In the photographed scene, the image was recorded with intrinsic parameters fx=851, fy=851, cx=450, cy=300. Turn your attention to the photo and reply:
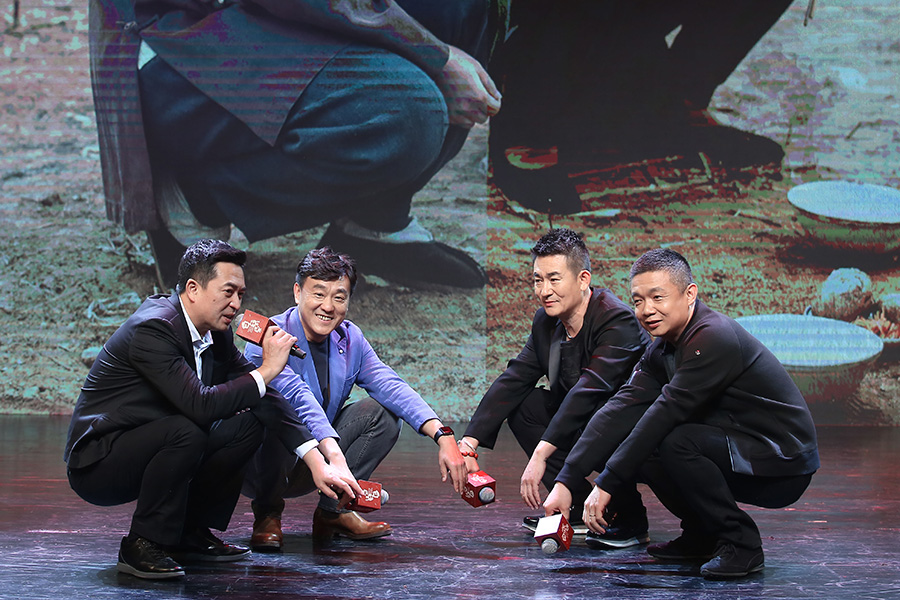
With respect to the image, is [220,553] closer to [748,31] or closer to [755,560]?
[755,560]

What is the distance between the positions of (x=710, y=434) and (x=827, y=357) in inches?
153

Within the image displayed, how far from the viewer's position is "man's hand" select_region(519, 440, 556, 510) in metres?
2.15

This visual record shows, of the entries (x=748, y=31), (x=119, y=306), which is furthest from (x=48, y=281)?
(x=748, y=31)

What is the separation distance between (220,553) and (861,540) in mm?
1662

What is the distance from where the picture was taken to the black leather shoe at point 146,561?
183cm

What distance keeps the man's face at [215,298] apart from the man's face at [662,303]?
0.95m

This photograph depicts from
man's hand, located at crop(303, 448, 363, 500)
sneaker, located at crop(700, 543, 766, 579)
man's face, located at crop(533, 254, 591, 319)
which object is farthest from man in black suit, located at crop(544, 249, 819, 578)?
man's hand, located at crop(303, 448, 363, 500)

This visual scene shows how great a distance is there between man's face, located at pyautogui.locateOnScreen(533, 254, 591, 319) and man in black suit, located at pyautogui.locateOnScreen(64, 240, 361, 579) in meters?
0.74

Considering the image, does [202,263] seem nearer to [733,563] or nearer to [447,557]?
[447,557]

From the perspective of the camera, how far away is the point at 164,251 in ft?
18.2

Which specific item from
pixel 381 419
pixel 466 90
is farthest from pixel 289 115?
pixel 381 419

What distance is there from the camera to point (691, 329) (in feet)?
6.54

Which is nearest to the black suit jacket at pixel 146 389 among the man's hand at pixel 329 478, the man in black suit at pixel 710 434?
the man's hand at pixel 329 478

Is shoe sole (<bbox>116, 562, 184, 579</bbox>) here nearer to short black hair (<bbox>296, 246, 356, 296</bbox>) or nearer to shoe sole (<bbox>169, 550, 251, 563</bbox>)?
shoe sole (<bbox>169, 550, 251, 563</bbox>)
